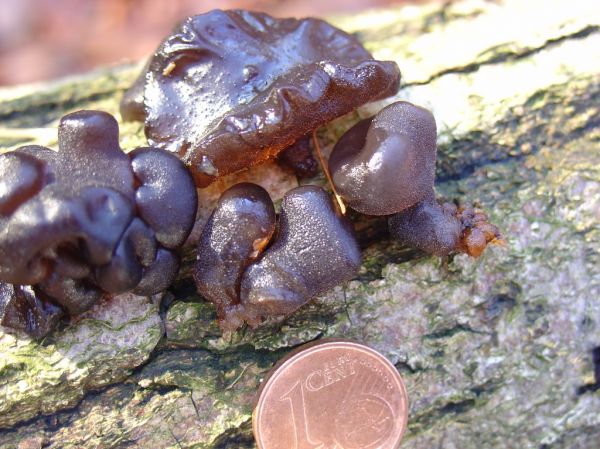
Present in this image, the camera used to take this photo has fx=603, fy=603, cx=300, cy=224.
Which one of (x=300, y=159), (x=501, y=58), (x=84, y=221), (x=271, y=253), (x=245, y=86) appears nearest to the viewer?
(x=84, y=221)

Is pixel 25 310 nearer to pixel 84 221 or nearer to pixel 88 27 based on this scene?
pixel 84 221

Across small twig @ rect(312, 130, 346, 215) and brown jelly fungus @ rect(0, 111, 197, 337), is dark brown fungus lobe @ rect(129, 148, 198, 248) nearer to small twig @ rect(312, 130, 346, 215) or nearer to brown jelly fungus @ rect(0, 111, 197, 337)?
brown jelly fungus @ rect(0, 111, 197, 337)

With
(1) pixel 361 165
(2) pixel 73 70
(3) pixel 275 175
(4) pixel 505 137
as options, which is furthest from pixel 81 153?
(2) pixel 73 70

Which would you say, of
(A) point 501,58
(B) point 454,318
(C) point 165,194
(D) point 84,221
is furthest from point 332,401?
(A) point 501,58

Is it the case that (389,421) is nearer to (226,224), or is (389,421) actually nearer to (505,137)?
(226,224)

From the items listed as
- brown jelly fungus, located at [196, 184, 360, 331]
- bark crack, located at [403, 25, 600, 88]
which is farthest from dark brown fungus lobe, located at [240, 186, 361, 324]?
bark crack, located at [403, 25, 600, 88]

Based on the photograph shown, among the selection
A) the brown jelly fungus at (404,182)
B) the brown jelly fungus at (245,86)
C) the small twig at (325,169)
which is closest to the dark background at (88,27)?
the brown jelly fungus at (245,86)

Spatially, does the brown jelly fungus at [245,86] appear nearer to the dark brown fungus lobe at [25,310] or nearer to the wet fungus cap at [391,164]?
the wet fungus cap at [391,164]
